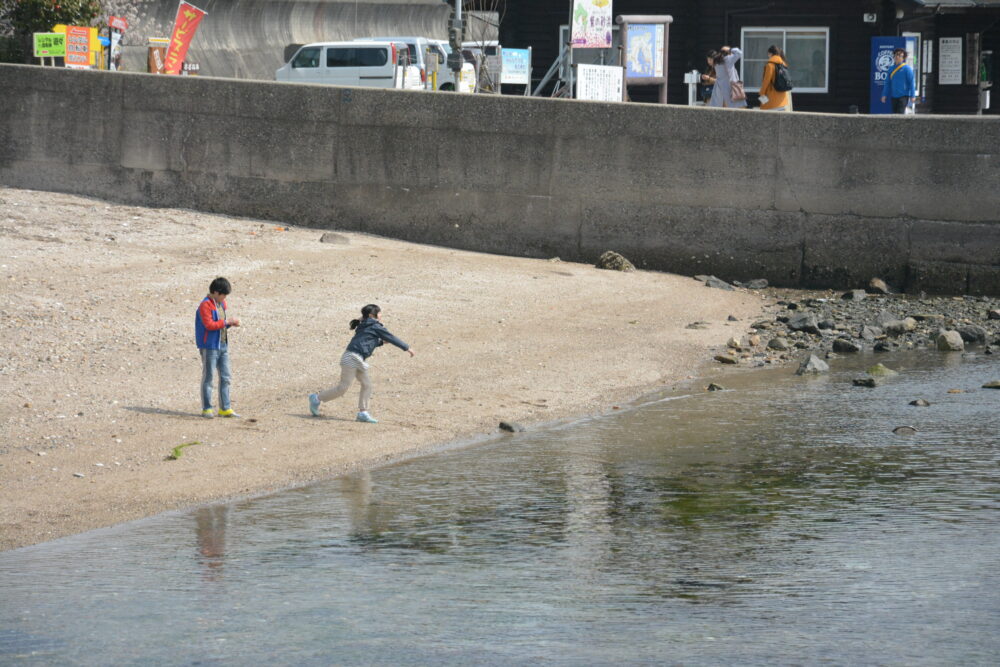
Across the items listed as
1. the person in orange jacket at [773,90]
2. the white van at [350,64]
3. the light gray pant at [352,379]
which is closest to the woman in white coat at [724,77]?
the person in orange jacket at [773,90]

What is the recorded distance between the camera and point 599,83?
20.6 metres

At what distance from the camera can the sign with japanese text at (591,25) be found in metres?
21.3

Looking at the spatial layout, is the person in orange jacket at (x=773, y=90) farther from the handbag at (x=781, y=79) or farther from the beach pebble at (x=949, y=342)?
the beach pebble at (x=949, y=342)

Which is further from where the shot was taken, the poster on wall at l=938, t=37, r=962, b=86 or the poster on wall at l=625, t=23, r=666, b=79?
the poster on wall at l=938, t=37, r=962, b=86

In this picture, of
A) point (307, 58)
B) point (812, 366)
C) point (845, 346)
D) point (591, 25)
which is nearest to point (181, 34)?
point (591, 25)

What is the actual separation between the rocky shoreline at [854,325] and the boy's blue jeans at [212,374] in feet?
19.0

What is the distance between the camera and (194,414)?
10.7 meters

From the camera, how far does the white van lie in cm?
3152

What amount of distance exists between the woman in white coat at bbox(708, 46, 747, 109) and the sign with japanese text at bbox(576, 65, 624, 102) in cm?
157

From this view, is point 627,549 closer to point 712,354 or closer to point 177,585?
point 177,585

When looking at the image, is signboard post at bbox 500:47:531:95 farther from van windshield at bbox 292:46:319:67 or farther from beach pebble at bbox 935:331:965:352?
beach pebble at bbox 935:331:965:352

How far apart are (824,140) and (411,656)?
515 inches

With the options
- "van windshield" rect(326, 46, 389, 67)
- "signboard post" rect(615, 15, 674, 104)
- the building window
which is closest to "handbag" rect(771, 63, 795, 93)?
"signboard post" rect(615, 15, 674, 104)

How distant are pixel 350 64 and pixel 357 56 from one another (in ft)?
0.83
